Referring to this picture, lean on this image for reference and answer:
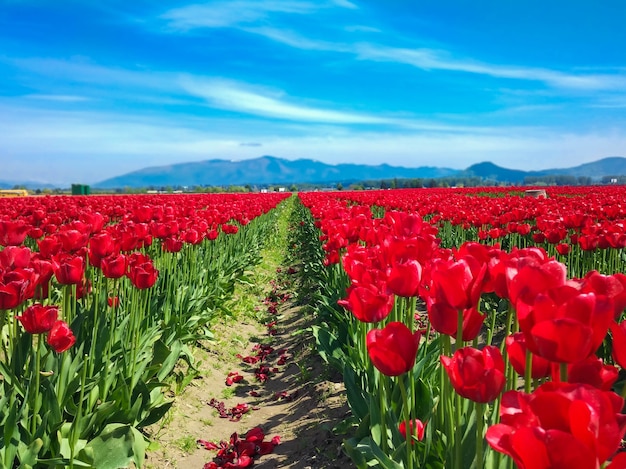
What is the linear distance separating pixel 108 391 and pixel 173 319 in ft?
4.46

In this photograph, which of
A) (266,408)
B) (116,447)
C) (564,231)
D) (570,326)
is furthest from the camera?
(564,231)

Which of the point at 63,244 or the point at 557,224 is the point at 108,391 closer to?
the point at 63,244

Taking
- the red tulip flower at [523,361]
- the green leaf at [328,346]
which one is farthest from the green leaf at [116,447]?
the red tulip flower at [523,361]

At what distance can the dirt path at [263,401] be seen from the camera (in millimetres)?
3998

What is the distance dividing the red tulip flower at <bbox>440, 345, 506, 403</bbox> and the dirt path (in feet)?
8.23

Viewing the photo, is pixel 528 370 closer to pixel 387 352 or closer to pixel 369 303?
pixel 387 352

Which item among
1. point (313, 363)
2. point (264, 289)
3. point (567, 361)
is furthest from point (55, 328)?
point (264, 289)

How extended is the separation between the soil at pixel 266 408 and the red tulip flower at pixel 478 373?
248 cm

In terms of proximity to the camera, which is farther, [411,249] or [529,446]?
[411,249]

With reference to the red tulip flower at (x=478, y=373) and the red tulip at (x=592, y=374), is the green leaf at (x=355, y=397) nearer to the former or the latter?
the red tulip flower at (x=478, y=373)

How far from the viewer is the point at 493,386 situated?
139 centimetres

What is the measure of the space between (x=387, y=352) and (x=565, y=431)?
33.0 inches

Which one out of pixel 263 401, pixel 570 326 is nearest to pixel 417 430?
pixel 570 326

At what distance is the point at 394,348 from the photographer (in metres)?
1.73
